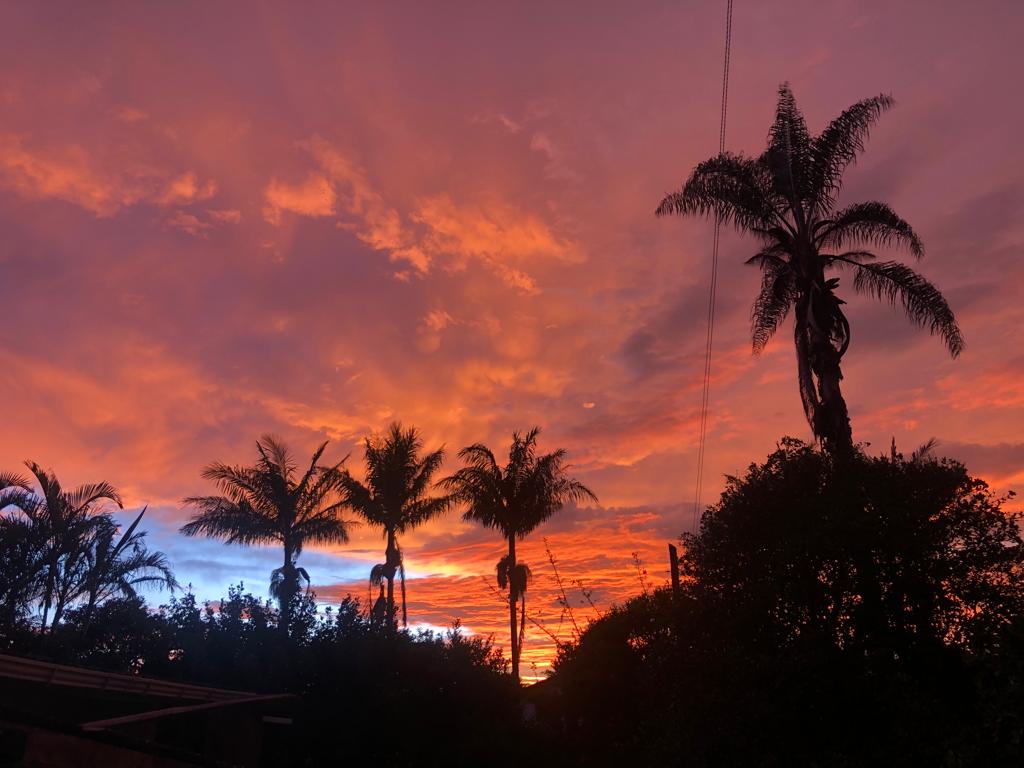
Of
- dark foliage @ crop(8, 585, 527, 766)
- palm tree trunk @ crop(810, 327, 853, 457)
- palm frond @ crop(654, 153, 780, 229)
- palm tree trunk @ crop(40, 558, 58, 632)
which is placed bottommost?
dark foliage @ crop(8, 585, 527, 766)

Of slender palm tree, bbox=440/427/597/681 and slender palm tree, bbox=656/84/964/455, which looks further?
slender palm tree, bbox=440/427/597/681

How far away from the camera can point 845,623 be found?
13.1 metres

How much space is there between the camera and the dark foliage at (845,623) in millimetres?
11914

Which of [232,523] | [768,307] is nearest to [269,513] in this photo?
[232,523]

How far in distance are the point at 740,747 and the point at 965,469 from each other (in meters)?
6.63

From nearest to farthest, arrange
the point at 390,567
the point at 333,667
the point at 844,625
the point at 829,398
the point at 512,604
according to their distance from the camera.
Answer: the point at 844,625, the point at 829,398, the point at 333,667, the point at 512,604, the point at 390,567

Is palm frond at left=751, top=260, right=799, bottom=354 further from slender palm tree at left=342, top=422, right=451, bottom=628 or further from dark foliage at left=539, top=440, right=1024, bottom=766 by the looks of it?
slender palm tree at left=342, top=422, right=451, bottom=628

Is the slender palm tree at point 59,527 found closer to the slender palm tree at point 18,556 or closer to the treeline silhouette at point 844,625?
the slender palm tree at point 18,556

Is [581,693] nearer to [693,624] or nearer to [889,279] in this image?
[693,624]

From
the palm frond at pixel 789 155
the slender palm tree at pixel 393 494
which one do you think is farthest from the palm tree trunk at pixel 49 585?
the palm frond at pixel 789 155

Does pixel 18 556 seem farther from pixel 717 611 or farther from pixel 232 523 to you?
pixel 717 611

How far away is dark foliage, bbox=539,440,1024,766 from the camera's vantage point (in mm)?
11914

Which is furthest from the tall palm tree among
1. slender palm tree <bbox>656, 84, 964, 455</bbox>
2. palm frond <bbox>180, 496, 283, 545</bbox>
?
slender palm tree <bbox>656, 84, 964, 455</bbox>

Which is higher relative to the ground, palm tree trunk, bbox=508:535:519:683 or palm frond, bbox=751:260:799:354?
palm frond, bbox=751:260:799:354
